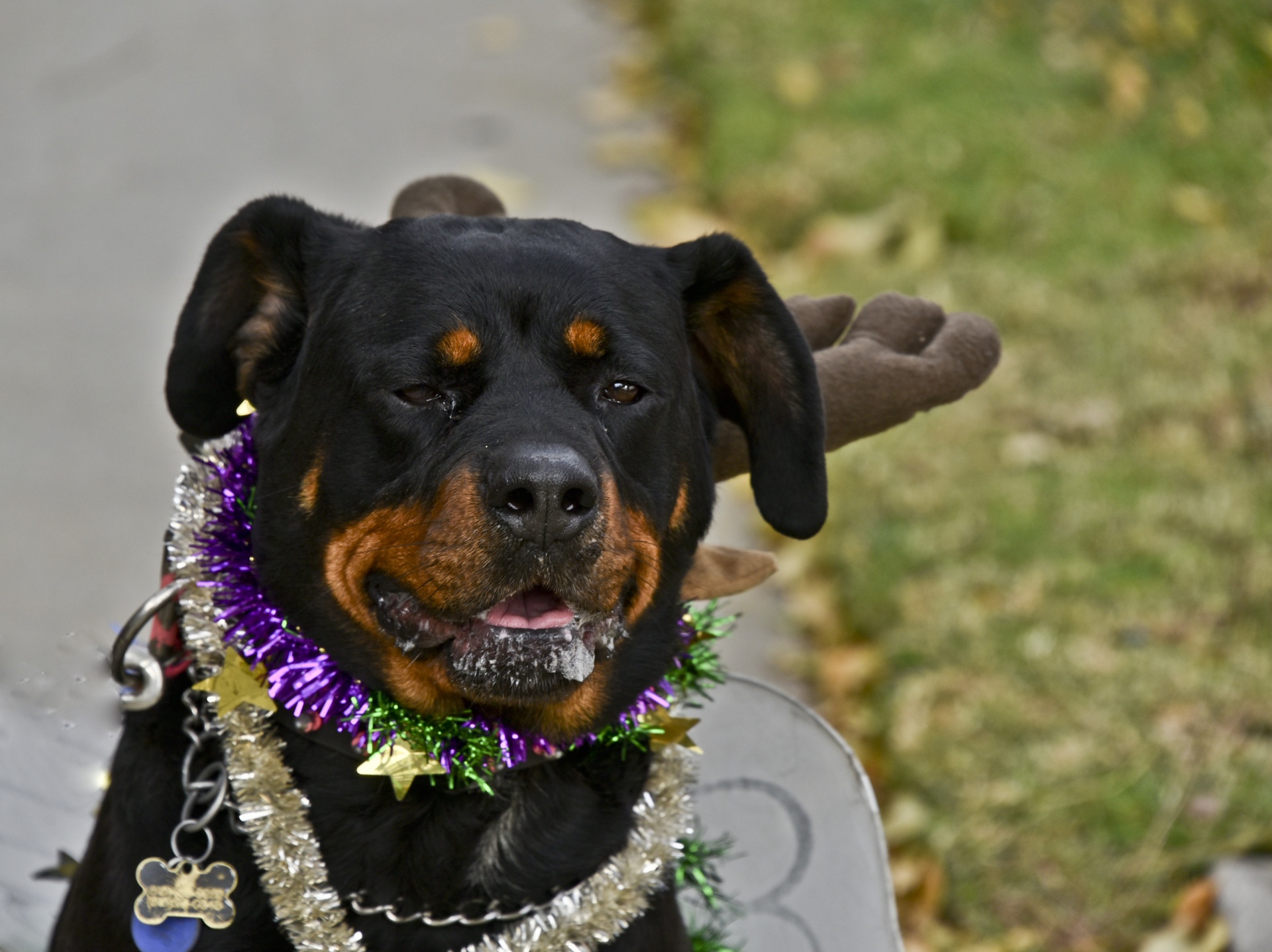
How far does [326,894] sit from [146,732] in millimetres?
424

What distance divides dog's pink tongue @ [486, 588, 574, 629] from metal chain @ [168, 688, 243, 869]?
0.47 meters

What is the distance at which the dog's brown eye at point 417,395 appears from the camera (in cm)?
217

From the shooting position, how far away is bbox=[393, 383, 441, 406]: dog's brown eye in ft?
7.11

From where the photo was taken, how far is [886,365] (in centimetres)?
253

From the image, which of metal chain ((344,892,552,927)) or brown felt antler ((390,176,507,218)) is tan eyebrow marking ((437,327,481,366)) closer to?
brown felt antler ((390,176,507,218))

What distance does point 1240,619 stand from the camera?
4.17 m

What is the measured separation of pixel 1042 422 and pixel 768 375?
9.55 feet

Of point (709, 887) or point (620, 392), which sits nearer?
point (620, 392)

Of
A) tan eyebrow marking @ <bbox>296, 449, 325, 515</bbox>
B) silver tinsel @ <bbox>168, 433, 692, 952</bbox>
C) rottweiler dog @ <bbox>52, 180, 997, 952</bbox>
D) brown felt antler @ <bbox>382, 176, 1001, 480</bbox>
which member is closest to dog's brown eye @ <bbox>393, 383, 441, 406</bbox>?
rottweiler dog @ <bbox>52, 180, 997, 952</bbox>

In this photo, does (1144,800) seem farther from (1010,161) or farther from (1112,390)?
(1010,161)

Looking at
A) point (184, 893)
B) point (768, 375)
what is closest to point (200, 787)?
point (184, 893)

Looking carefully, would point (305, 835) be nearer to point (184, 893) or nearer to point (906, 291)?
point (184, 893)

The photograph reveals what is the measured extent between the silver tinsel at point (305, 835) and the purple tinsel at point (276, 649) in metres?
0.02

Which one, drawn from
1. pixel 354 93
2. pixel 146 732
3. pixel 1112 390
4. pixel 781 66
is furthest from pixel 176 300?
pixel 146 732
